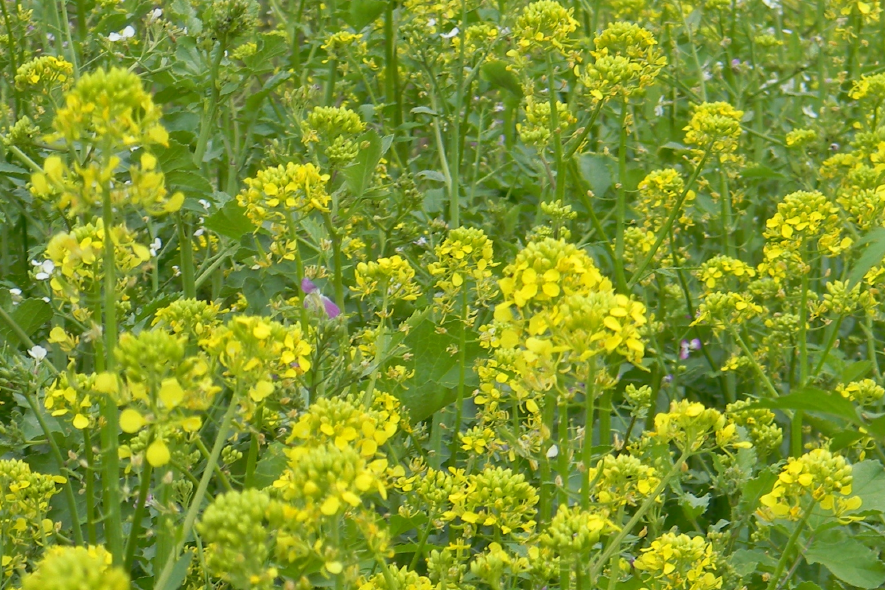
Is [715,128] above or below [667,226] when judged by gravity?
above

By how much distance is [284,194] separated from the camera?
1.82 metres

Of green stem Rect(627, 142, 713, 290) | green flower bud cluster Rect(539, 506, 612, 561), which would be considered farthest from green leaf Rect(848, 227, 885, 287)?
green stem Rect(627, 142, 713, 290)

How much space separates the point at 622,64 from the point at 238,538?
160cm

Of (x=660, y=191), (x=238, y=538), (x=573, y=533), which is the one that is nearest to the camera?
(x=238, y=538)

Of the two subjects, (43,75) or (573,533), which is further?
(43,75)

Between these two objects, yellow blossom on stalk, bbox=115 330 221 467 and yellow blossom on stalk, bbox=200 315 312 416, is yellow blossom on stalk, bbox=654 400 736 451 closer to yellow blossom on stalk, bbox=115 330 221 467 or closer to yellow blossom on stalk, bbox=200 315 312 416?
yellow blossom on stalk, bbox=200 315 312 416

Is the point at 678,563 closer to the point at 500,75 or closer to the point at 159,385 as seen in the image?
the point at 159,385

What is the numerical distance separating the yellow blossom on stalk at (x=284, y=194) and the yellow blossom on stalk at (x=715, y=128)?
45.1 inches

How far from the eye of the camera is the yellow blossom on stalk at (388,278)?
2.01m

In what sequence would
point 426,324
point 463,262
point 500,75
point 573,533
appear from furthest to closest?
Answer: point 500,75
point 426,324
point 463,262
point 573,533

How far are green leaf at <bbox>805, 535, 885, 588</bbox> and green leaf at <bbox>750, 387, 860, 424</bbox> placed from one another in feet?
2.12

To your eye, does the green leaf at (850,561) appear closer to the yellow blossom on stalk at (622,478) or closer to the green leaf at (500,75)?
the yellow blossom on stalk at (622,478)

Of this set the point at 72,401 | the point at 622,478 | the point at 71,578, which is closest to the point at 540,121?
the point at 622,478

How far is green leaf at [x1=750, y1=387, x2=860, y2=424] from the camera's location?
134cm
